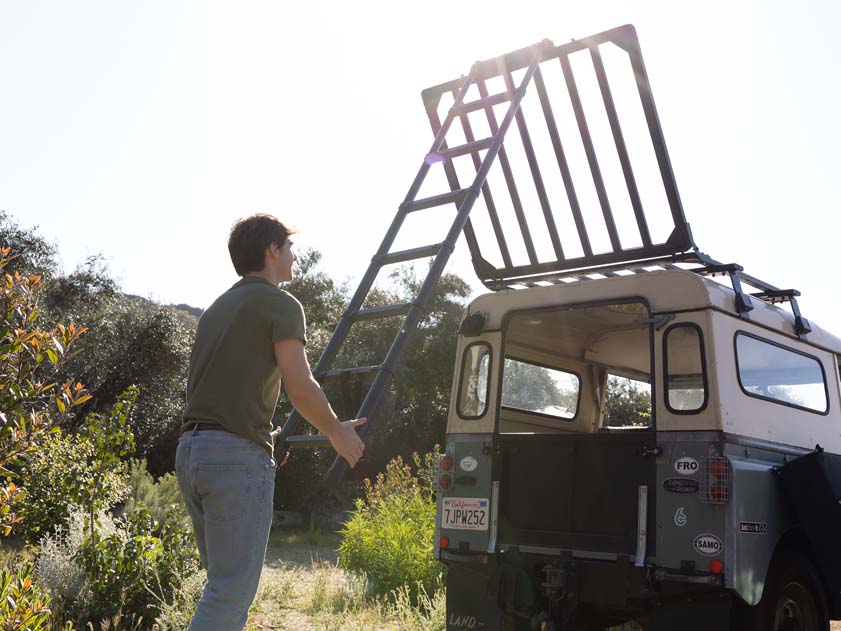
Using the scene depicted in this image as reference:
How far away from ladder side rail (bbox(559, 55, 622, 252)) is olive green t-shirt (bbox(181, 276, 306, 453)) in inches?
127

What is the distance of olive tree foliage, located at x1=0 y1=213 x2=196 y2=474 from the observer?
1791 centimetres

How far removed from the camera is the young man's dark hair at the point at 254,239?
10.4 ft

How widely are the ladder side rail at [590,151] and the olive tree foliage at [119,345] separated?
13.6 meters

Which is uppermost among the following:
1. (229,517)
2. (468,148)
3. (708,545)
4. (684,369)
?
(468,148)

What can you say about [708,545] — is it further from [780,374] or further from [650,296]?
[780,374]

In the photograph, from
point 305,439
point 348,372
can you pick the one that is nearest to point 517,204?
point 348,372

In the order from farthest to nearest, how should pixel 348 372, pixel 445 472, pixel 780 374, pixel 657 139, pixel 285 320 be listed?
pixel 445 472
pixel 780 374
pixel 657 139
pixel 348 372
pixel 285 320

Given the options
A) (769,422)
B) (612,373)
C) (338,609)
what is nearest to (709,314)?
(769,422)

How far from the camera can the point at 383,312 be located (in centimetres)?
415

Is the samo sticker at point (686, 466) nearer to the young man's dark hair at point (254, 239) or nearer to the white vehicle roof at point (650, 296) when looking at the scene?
the white vehicle roof at point (650, 296)

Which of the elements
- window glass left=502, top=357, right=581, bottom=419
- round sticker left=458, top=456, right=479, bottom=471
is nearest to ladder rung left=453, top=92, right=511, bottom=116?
window glass left=502, top=357, right=581, bottom=419

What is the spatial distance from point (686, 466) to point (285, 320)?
2.94 meters

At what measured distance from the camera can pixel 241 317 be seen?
299 centimetres

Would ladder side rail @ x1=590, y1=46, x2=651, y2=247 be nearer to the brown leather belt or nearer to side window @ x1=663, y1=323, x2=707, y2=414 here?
side window @ x1=663, y1=323, x2=707, y2=414
